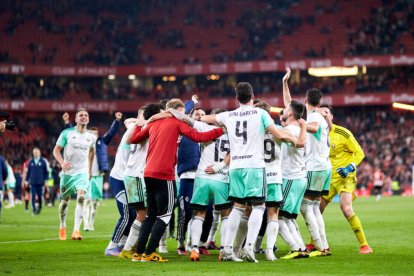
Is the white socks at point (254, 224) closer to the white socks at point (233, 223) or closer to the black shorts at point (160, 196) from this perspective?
the white socks at point (233, 223)

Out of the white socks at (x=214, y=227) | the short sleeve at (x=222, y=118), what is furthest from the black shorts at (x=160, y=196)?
the white socks at (x=214, y=227)

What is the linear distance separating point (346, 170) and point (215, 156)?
2.56 metres

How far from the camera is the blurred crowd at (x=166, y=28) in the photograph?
66.2m

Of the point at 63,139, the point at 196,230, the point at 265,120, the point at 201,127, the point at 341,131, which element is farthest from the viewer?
the point at 63,139

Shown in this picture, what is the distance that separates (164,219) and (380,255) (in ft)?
13.3

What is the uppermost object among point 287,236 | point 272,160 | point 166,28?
point 166,28

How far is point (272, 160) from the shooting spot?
45.5ft

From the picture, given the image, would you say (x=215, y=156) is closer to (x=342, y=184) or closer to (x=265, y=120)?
(x=265, y=120)

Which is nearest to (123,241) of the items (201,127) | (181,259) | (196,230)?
(181,259)

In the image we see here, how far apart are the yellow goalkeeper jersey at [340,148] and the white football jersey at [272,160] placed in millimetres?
2395

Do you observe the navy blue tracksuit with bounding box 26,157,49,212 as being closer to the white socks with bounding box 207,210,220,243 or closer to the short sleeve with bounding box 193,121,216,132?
the white socks with bounding box 207,210,220,243

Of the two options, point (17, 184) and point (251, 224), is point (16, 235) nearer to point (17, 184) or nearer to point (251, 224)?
point (251, 224)

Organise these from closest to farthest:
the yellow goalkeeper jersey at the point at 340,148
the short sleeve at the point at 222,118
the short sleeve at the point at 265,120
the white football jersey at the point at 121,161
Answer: the short sleeve at the point at 265,120, the short sleeve at the point at 222,118, the white football jersey at the point at 121,161, the yellow goalkeeper jersey at the point at 340,148

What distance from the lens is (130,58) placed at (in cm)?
7012
